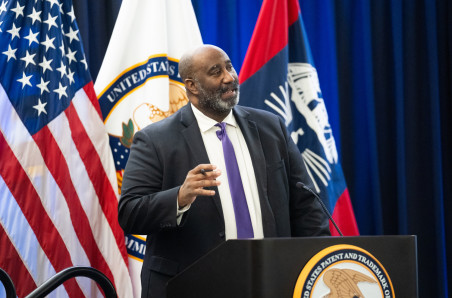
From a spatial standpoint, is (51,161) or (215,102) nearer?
(215,102)

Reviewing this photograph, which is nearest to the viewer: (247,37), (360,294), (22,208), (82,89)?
(360,294)

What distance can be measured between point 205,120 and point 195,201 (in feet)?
1.30

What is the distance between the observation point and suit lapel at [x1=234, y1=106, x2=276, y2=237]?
2.54 metres

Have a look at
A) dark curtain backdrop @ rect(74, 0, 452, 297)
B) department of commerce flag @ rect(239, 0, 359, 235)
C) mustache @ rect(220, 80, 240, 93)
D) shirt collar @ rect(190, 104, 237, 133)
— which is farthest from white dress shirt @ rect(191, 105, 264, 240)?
dark curtain backdrop @ rect(74, 0, 452, 297)

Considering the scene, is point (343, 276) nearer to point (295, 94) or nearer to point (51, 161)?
point (51, 161)

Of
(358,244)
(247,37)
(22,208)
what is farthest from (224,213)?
(247,37)

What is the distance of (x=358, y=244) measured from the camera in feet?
5.70

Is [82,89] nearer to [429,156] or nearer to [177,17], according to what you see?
[177,17]

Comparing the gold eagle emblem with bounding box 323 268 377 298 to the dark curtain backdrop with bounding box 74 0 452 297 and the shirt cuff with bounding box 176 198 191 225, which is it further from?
the dark curtain backdrop with bounding box 74 0 452 297

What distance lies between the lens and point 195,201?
99.1 inches

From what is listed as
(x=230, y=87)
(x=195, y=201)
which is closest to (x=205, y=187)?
(x=195, y=201)

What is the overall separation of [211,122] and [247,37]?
1890 millimetres

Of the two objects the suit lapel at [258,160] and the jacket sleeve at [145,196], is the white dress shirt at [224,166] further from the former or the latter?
the jacket sleeve at [145,196]

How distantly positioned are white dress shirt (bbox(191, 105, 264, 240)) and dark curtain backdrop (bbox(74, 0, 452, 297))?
1.91 meters
